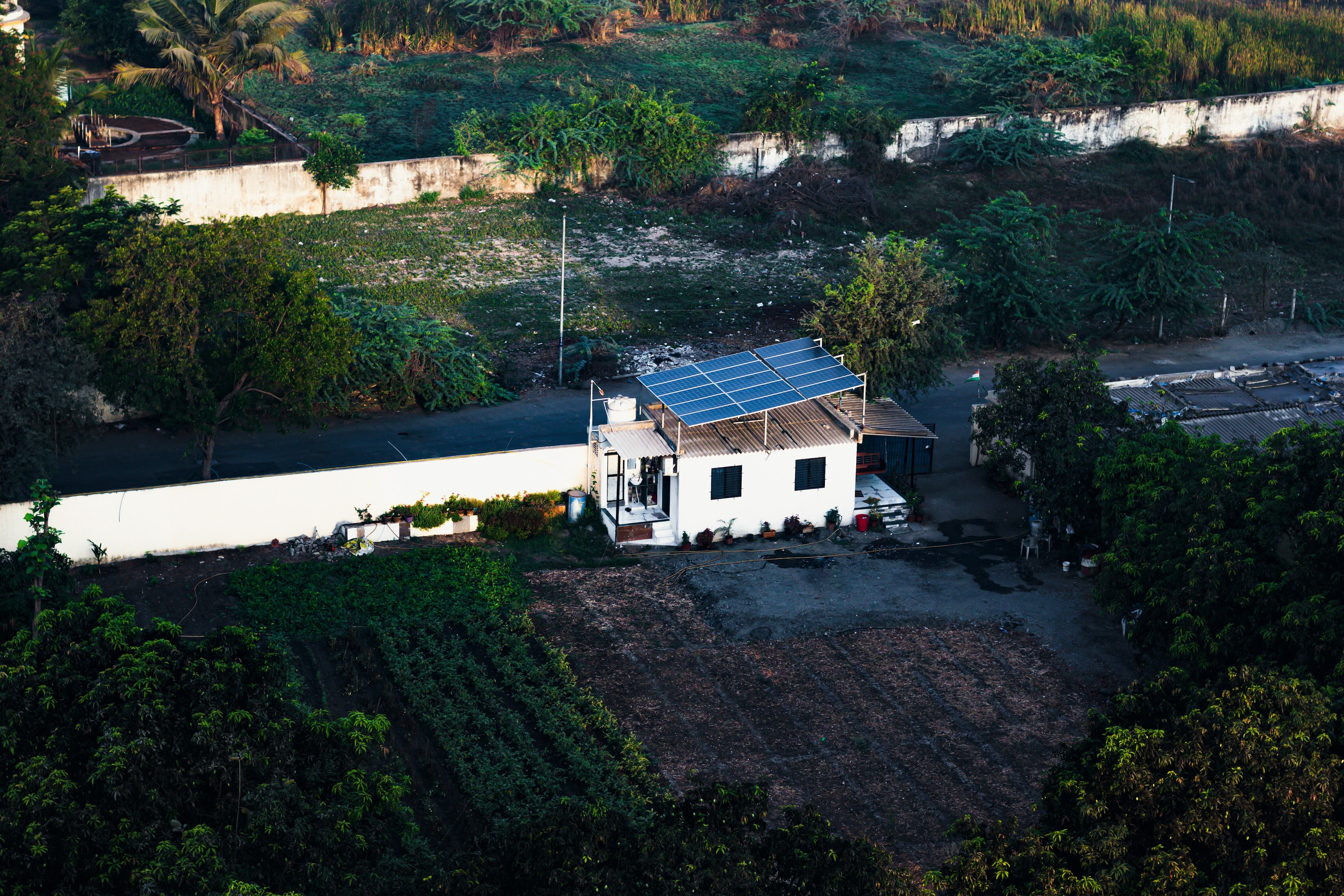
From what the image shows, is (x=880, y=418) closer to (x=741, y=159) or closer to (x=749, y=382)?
(x=749, y=382)

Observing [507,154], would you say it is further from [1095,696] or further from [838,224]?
[1095,696]

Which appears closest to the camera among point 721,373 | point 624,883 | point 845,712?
point 624,883

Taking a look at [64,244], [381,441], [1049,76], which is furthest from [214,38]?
[1049,76]

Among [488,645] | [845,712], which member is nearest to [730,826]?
[845,712]

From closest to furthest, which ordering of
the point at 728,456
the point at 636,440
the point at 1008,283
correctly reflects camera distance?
the point at 728,456 < the point at 636,440 < the point at 1008,283

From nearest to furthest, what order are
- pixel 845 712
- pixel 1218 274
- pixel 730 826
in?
pixel 730 826, pixel 845 712, pixel 1218 274

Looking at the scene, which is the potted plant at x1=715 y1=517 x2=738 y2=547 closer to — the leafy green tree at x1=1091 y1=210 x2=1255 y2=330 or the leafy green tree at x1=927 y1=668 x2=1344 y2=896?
the leafy green tree at x1=927 y1=668 x2=1344 y2=896
